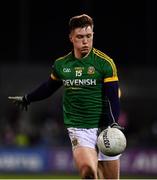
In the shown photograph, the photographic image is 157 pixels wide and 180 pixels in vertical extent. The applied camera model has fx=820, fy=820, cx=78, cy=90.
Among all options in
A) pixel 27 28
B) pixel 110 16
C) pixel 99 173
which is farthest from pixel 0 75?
pixel 99 173

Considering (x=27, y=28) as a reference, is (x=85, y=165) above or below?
below

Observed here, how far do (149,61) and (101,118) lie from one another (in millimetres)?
15720

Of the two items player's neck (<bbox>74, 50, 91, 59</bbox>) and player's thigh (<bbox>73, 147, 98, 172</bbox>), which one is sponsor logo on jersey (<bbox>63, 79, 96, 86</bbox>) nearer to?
player's neck (<bbox>74, 50, 91, 59</bbox>)

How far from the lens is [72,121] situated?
911 cm

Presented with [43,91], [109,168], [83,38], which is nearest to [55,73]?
[43,91]

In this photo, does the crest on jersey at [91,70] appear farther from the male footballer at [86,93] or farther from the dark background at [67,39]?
the dark background at [67,39]

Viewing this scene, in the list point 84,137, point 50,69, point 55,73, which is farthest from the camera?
point 50,69

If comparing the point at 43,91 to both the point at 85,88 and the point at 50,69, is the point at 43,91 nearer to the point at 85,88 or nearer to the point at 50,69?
the point at 85,88

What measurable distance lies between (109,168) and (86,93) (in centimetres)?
96

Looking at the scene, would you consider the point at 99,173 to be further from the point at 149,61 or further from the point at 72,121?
the point at 149,61

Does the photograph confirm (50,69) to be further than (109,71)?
Yes

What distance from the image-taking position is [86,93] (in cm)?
903

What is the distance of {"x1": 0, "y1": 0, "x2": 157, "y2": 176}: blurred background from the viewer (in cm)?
1908

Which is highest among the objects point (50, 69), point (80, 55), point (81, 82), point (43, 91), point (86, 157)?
point (80, 55)
